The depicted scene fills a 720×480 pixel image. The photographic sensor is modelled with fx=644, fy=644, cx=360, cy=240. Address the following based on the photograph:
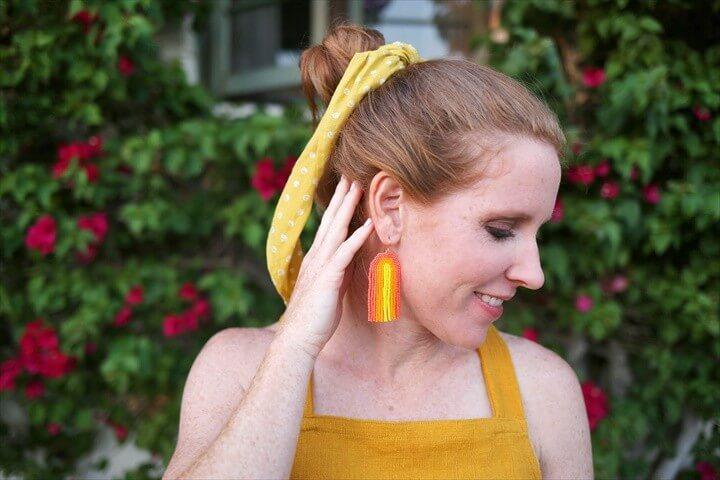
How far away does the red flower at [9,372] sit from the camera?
8.94 ft

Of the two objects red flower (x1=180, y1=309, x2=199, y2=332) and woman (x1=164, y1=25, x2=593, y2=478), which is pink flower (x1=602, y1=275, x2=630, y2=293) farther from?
red flower (x1=180, y1=309, x2=199, y2=332)

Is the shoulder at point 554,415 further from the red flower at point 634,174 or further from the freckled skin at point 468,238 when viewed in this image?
the red flower at point 634,174

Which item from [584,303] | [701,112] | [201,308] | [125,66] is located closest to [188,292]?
[201,308]

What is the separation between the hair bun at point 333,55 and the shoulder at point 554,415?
2.63ft

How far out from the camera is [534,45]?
2.51 m

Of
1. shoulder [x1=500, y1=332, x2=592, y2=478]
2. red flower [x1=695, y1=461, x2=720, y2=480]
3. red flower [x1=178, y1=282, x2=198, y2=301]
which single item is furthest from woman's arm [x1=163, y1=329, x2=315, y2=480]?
red flower [x1=695, y1=461, x2=720, y2=480]

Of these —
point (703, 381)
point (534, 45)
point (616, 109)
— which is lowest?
point (703, 381)

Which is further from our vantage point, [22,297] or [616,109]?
[22,297]

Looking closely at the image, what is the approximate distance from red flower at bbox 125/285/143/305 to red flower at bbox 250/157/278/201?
2.14ft

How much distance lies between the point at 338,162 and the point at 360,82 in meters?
0.18

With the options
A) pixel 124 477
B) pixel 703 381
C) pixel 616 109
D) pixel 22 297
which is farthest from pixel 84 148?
pixel 703 381

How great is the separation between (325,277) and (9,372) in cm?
205

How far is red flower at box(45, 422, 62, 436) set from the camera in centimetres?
284

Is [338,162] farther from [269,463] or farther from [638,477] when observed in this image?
[638,477]
